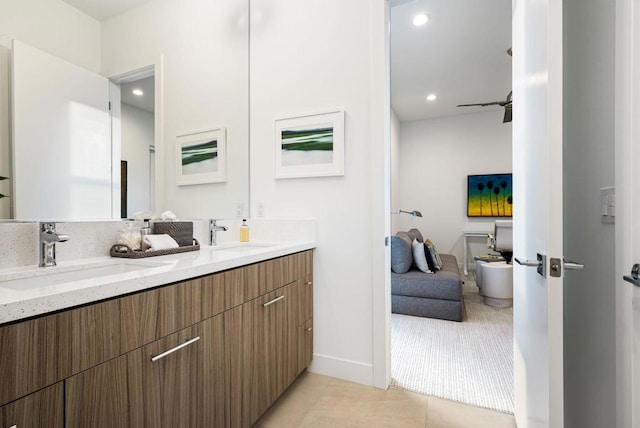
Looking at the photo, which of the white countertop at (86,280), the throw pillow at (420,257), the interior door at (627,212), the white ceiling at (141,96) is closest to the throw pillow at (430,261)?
the throw pillow at (420,257)

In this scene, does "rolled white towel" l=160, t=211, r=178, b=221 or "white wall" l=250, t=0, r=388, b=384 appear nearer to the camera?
"rolled white towel" l=160, t=211, r=178, b=221

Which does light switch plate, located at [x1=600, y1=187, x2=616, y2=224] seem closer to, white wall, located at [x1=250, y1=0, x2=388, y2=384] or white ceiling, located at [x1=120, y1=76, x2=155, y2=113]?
white wall, located at [x1=250, y1=0, x2=388, y2=384]

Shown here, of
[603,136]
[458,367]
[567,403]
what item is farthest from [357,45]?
[458,367]

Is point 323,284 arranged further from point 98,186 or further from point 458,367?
point 98,186

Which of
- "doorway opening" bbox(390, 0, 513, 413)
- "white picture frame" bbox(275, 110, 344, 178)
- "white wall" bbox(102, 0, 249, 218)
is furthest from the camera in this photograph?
"doorway opening" bbox(390, 0, 513, 413)

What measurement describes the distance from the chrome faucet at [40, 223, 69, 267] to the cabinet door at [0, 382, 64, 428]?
57 centimetres

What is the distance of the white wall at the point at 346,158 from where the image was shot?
72.4 inches

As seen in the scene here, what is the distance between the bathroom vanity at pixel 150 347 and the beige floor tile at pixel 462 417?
2.72ft

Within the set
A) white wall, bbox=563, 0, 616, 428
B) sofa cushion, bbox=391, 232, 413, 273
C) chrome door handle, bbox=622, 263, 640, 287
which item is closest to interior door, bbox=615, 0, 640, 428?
chrome door handle, bbox=622, 263, 640, 287

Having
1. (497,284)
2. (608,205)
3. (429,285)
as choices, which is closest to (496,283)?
(497,284)

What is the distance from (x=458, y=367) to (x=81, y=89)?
8.71ft

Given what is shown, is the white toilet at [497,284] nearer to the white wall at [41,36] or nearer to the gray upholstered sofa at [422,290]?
the gray upholstered sofa at [422,290]

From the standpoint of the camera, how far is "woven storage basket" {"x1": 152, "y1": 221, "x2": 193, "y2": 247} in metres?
1.53

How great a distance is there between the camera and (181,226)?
5.27 ft
